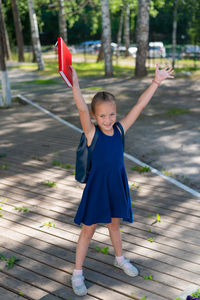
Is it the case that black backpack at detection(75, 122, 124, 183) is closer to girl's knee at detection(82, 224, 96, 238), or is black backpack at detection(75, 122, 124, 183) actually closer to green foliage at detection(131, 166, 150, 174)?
girl's knee at detection(82, 224, 96, 238)

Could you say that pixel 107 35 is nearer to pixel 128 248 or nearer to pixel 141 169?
pixel 141 169

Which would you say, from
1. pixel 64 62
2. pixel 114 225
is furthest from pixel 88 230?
pixel 64 62

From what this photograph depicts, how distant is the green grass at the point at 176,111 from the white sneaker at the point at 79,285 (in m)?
8.24

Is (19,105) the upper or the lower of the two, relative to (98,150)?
lower

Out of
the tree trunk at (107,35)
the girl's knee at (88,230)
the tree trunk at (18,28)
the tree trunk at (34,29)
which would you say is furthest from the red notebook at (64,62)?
the tree trunk at (18,28)

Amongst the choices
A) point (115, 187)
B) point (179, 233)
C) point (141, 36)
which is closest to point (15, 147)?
point (179, 233)

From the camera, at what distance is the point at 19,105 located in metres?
13.2

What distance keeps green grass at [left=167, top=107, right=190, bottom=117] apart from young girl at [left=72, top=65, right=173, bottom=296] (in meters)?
7.90

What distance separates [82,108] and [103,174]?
0.58 metres

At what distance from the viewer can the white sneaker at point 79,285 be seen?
3.21 meters

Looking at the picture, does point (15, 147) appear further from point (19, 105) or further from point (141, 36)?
point (141, 36)

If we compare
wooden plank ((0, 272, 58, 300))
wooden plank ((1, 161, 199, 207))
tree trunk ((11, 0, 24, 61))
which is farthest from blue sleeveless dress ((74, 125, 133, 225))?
tree trunk ((11, 0, 24, 61))

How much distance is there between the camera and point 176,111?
11.4m

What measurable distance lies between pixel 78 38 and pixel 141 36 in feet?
154
